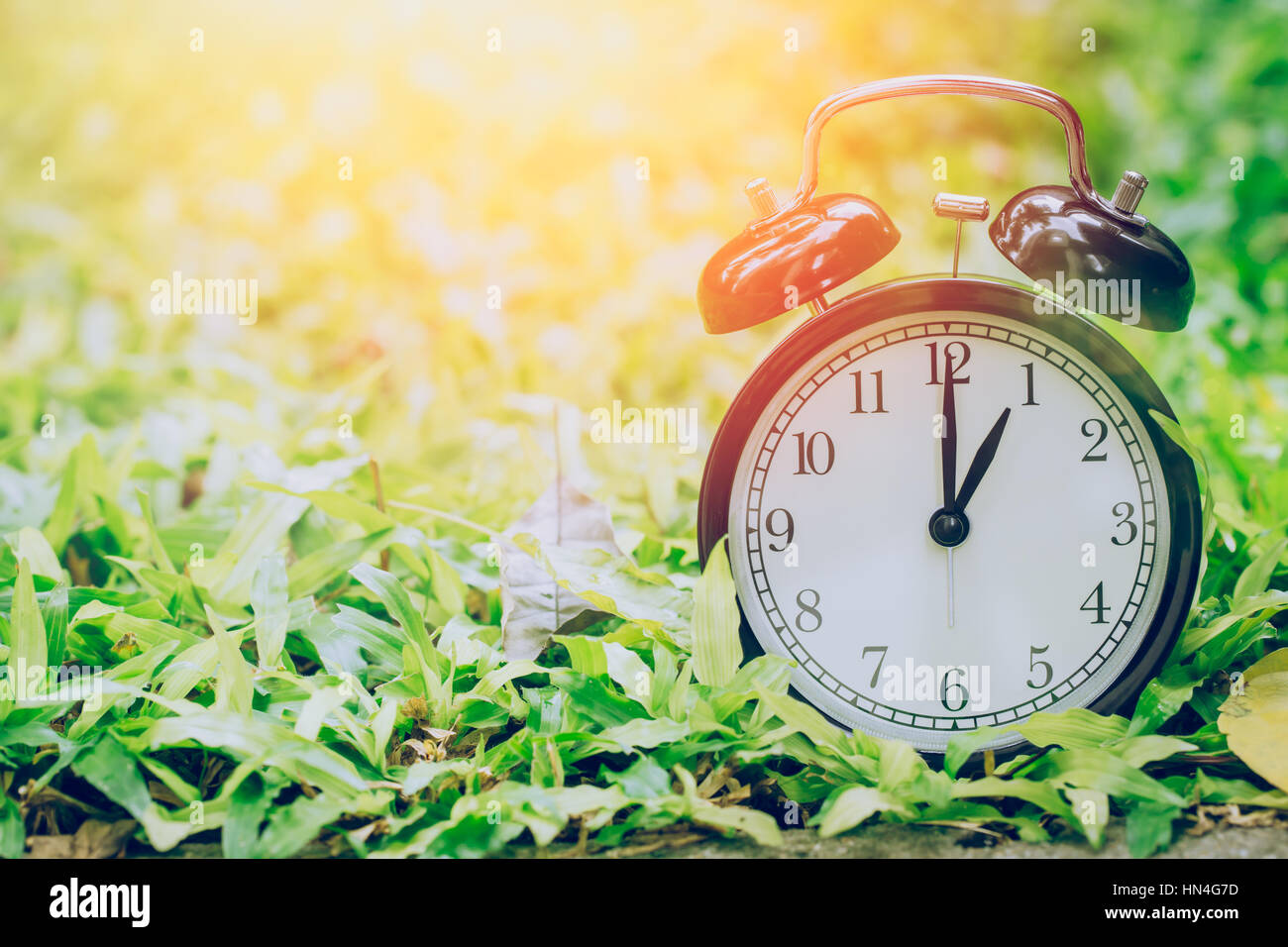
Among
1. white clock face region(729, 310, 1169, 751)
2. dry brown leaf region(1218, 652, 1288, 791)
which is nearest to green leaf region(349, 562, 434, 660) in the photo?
white clock face region(729, 310, 1169, 751)

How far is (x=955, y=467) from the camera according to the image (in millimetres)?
1566

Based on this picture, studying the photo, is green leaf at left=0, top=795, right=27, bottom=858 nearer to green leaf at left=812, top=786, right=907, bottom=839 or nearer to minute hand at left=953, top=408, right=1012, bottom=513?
green leaf at left=812, top=786, right=907, bottom=839

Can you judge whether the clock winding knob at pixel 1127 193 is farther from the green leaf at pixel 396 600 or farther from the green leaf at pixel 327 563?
the green leaf at pixel 327 563

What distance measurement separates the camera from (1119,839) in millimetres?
1399

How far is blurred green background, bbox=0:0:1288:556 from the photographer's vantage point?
2.68m

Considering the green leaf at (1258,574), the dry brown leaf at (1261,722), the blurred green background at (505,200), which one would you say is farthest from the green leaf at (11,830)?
the green leaf at (1258,574)

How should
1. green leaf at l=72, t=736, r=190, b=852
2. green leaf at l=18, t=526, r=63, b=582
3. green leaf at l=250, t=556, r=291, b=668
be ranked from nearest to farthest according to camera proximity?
green leaf at l=72, t=736, r=190, b=852 < green leaf at l=250, t=556, r=291, b=668 < green leaf at l=18, t=526, r=63, b=582

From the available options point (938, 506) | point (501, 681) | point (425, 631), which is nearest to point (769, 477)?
point (938, 506)

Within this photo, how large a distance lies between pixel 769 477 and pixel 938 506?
26 centimetres

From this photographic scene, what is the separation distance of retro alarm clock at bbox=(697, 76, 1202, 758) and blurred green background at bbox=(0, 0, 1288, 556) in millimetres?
646

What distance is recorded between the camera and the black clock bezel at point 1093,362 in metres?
1.50

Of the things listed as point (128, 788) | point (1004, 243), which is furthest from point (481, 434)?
point (1004, 243)

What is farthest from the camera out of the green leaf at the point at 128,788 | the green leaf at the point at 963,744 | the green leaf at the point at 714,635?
the green leaf at the point at 714,635

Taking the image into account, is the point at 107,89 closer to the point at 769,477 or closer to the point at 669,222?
the point at 669,222
